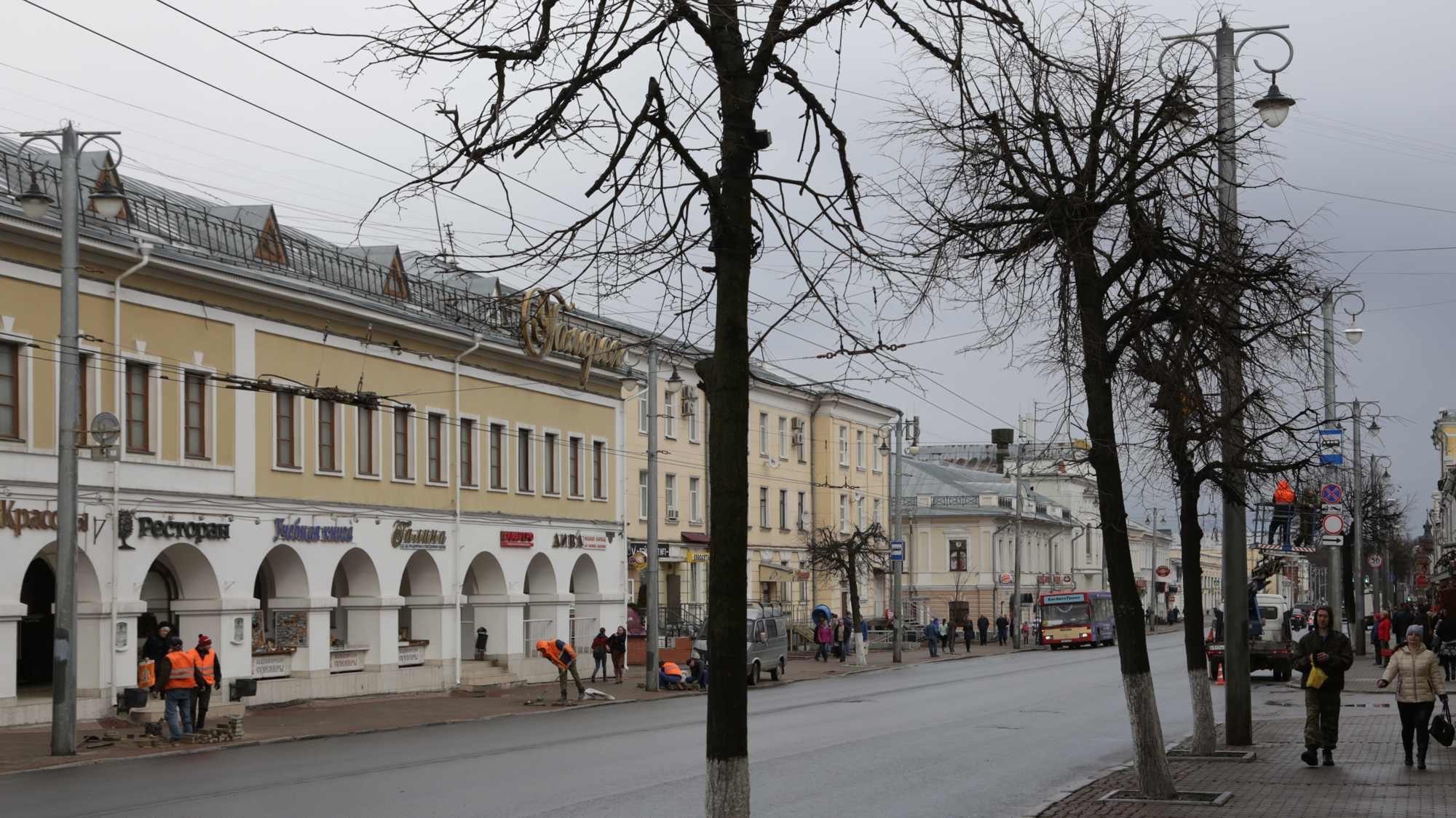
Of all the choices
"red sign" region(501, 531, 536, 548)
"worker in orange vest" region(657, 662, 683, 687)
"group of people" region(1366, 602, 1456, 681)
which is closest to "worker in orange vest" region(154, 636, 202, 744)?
"worker in orange vest" region(657, 662, 683, 687)

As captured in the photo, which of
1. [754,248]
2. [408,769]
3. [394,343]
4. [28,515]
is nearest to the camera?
[754,248]

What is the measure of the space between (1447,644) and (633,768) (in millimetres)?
21745

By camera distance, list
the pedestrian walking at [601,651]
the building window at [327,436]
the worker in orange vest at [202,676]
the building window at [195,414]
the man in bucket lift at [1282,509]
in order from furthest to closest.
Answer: the pedestrian walking at [601,651] < the building window at [327,436] < the building window at [195,414] < the worker in orange vest at [202,676] < the man in bucket lift at [1282,509]

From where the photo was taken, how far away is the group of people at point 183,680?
2275cm

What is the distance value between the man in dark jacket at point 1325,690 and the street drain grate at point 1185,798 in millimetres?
3082

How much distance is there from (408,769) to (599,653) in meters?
22.3

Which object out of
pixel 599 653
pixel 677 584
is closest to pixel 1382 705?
pixel 599 653

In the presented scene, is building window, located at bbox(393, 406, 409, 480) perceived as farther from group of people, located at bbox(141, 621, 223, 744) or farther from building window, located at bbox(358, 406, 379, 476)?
group of people, located at bbox(141, 621, 223, 744)

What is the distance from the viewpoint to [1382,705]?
27891mm

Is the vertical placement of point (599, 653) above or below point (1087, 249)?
below

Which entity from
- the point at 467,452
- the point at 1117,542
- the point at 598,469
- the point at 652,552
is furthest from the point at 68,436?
the point at 598,469

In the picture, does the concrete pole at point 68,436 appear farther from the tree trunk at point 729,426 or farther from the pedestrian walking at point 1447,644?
the pedestrian walking at point 1447,644

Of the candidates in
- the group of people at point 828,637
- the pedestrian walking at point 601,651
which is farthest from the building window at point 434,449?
the group of people at point 828,637

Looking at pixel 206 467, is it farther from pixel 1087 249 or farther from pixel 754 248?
pixel 754 248
